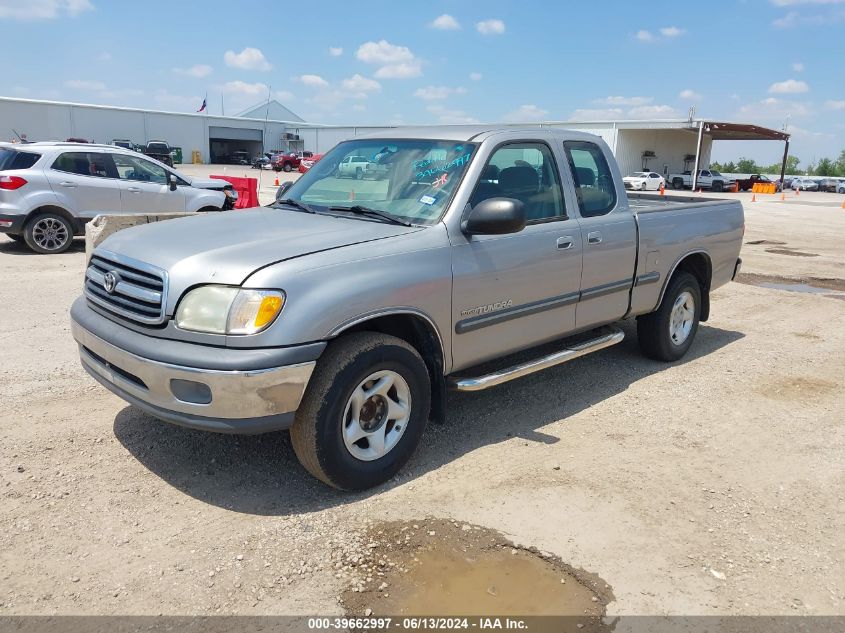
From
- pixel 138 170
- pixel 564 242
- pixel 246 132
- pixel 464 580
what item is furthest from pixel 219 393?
pixel 246 132

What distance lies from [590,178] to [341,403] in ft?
9.24

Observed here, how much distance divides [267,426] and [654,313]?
399 centimetres

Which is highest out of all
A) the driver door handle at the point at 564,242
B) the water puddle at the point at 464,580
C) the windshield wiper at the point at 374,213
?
the windshield wiper at the point at 374,213

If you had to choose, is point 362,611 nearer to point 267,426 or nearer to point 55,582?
point 267,426

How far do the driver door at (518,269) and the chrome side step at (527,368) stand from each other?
0.12 meters

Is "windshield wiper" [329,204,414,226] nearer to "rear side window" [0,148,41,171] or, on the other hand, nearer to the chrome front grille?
the chrome front grille

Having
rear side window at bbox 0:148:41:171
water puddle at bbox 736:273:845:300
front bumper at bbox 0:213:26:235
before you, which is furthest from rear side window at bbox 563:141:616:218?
rear side window at bbox 0:148:41:171

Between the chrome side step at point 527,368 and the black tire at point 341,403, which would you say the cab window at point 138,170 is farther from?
the black tire at point 341,403

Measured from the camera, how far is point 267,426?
10.7ft

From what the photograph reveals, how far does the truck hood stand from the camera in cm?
331

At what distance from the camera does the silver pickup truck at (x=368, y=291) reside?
10.6 ft

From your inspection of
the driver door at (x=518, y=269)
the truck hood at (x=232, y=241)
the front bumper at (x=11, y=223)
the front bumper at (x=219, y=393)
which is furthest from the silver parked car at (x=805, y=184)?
the front bumper at (x=219, y=393)

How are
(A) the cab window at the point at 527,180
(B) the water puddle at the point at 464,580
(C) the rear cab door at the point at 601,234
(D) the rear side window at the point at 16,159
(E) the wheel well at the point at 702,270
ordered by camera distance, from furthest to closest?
1. (D) the rear side window at the point at 16,159
2. (E) the wheel well at the point at 702,270
3. (C) the rear cab door at the point at 601,234
4. (A) the cab window at the point at 527,180
5. (B) the water puddle at the point at 464,580

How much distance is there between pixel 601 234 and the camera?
16.4 feet
